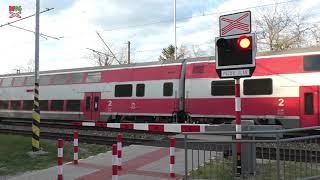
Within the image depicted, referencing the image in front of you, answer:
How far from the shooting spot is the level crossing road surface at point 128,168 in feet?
32.9

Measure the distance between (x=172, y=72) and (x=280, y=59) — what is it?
19.2 feet

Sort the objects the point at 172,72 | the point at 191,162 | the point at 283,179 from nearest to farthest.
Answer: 1. the point at 283,179
2. the point at 191,162
3. the point at 172,72

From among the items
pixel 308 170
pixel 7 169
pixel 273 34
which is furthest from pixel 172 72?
pixel 273 34

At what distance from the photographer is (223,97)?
20922 mm

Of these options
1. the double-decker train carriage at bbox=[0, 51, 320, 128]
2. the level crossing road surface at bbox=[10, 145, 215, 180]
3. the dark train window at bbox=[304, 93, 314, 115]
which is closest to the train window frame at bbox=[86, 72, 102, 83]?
the double-decker train carriage at bbox=[0, 51, 320, 128]

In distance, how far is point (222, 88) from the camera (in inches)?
828

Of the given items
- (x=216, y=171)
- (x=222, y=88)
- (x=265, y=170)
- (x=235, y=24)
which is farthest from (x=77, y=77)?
(x=265, y=170)

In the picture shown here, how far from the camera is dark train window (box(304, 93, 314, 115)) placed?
1833 centimetres

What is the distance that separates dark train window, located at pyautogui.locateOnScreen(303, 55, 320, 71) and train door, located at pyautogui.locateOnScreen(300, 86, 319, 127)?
0.78 m

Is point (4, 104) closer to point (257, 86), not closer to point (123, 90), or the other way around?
point (123, 90)

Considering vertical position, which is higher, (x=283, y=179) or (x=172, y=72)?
(x=172, y=72)

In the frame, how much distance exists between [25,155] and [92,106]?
43.3ft

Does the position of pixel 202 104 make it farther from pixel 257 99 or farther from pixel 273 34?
pixel 273 34

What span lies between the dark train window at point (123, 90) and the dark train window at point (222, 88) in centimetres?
532
